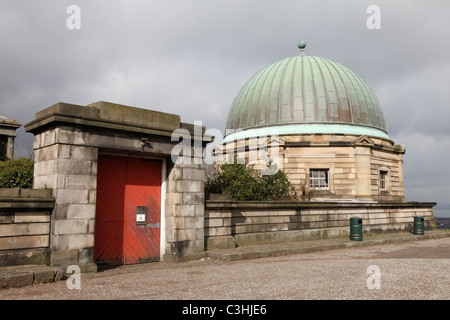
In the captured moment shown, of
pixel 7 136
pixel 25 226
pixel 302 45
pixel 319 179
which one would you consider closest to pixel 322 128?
pixel 319 179

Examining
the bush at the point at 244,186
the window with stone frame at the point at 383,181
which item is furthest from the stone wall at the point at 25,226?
the window with stone frame at the point at 383,181

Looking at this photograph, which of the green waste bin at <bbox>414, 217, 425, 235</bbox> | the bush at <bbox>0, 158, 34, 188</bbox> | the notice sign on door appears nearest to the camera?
the notice sign on door

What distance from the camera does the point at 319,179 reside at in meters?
26.9

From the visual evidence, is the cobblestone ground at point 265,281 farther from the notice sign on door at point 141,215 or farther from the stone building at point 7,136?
the stone building at point 7,136

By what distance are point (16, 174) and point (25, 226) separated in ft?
25.5

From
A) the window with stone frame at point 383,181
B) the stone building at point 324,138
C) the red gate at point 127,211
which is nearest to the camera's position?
the red gate at point 127,211

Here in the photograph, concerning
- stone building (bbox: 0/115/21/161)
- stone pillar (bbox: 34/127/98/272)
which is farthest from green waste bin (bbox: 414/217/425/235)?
stone building (bbox: 0/115/21/161)

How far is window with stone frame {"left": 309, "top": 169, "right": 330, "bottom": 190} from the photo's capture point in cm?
2681

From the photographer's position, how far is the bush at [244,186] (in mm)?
16994

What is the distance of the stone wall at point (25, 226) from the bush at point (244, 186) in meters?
8.32

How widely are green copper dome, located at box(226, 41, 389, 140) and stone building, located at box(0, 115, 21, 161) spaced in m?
15.5

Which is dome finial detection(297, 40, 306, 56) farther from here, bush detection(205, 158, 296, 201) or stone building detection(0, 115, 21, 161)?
stone building detection(0, 115, 21, 161)

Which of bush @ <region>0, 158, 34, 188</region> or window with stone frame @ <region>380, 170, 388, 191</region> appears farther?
window with stone frame @ <region>380, 170, 388, 191</region>
